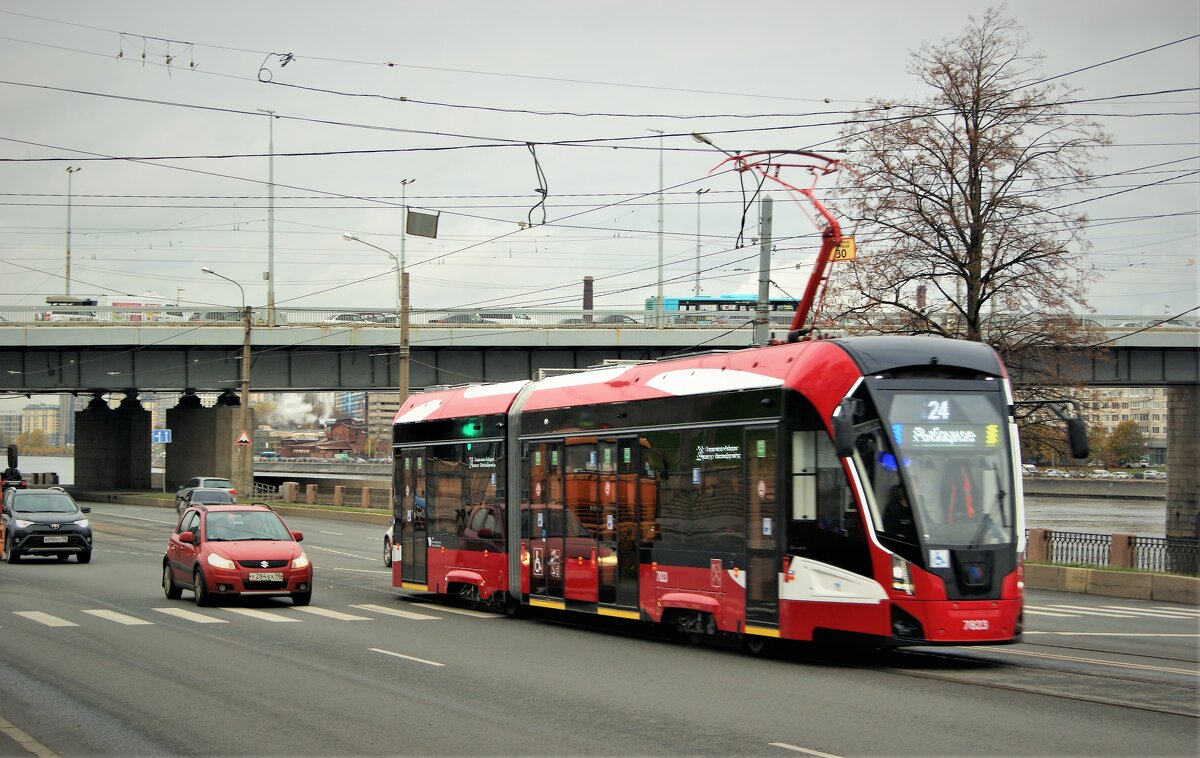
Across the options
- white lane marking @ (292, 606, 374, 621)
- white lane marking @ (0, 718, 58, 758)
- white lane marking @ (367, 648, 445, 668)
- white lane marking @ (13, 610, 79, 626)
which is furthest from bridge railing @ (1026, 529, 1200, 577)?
white lane marking @ (0, 718, 58, 758)

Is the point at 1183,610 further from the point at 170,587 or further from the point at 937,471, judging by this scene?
the point at 170,587

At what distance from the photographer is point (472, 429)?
803 inches

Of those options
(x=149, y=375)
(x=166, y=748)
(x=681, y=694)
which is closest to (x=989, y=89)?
(x=681, y=694)

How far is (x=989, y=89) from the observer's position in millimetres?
29047

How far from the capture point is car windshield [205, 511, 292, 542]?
21.3m

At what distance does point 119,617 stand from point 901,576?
38.1 feet

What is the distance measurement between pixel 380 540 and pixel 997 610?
3134 centimetres

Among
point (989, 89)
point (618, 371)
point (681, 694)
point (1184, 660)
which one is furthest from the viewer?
point (989, 89)

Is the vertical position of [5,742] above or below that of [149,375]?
below

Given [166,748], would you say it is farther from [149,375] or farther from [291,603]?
[149,375]

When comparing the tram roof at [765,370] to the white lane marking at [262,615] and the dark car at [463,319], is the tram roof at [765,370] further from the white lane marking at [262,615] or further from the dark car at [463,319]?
the dark car at [463,319]

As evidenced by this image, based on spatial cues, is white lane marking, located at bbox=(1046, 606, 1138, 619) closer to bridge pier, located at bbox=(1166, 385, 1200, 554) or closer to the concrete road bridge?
the concrete road bridge

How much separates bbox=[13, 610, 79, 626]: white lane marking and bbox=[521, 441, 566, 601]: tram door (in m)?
6.22

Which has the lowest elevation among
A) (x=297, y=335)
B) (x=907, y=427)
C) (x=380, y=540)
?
(x=380, y=540)
